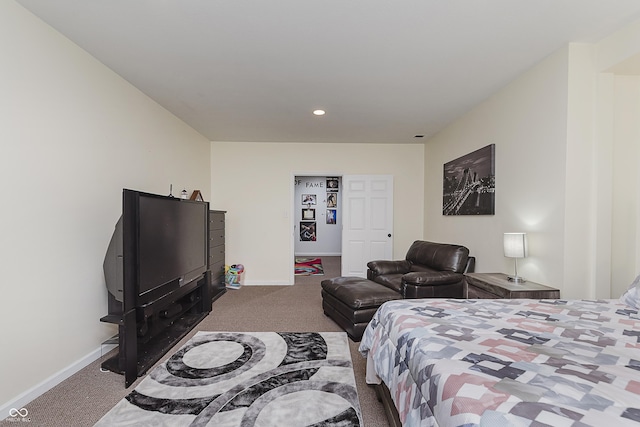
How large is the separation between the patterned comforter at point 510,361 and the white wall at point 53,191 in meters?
2.29

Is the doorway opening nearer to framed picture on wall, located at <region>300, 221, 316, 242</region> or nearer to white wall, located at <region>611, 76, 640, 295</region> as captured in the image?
framed picture on wall, located at <region>300, 221, 316, 242</region>

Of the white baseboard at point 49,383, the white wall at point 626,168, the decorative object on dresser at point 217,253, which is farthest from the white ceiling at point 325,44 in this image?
the white baseboard at point 49,383

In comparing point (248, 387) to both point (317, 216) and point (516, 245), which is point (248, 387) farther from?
point (317, 216)

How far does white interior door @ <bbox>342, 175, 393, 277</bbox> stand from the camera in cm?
557

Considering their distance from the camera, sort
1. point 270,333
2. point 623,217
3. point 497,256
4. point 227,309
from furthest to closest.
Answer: point 227,309 < point 497,256 < point 270,333 < point 623,217

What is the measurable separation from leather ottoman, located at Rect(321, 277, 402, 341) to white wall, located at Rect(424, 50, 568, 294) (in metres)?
1.32

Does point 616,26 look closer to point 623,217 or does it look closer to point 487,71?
point 487,71

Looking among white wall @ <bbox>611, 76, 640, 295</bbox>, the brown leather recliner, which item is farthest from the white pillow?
the brown leather recliner

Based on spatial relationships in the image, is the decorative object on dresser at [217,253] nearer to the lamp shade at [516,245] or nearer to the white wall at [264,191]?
the white wall at [264,191]

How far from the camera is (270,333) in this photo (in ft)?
10.1

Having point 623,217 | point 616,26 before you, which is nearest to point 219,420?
point 623,217

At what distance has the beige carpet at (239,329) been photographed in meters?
1.85

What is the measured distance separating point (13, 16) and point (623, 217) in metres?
4.70

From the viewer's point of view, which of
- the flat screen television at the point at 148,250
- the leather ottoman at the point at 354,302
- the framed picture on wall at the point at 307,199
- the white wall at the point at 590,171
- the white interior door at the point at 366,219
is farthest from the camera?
the framed picture on wall at the point at 307,199
